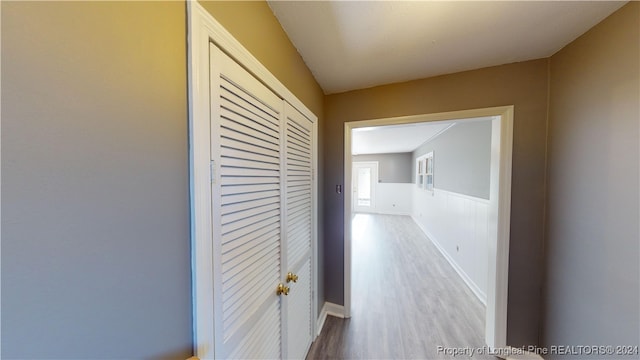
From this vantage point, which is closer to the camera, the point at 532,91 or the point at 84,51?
the point at 84,51

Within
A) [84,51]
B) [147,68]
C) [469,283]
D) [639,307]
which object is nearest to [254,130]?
[147,68]

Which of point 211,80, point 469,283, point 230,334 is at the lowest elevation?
point 469,283

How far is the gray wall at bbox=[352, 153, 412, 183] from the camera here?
276 inches

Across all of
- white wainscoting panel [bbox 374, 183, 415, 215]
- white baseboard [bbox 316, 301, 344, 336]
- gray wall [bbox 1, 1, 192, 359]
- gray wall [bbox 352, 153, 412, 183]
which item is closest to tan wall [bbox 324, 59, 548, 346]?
white baseboard [bbox 316, 301, 344, 336]

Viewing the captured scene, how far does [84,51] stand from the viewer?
390 millimetres

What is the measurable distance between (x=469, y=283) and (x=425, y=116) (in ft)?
7.59

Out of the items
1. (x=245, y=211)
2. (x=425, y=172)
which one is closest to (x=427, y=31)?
(x=245, y=211)

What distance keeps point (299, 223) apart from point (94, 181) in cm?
109

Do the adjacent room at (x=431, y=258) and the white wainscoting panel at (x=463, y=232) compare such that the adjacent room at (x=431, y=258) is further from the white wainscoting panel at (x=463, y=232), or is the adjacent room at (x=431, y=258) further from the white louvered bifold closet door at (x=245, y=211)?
the white louvered bifold closet door at (x=245, y=211)

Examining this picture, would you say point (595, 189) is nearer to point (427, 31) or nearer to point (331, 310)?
point (427, 31)

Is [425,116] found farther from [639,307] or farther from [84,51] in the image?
[84,51]

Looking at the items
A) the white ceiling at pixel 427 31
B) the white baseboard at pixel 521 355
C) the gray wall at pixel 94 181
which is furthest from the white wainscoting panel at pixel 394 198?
the gray wall at pixel 94 181

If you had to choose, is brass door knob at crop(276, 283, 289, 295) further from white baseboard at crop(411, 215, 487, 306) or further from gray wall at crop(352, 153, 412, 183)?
gray wall at crop(352, 153, 412, 183)

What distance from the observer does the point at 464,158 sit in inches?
120
